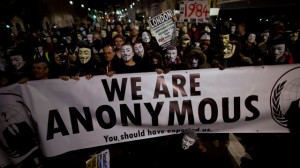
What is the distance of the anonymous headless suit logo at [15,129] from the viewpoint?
12.0 ft

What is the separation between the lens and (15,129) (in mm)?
3684

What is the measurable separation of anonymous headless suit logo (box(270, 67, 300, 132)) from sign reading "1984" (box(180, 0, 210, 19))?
4631 millimetres

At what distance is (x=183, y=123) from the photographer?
3.82m

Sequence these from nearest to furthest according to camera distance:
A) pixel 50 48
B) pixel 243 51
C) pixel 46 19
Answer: pixel 243 51 < pixel 50 48 < pixel 46 19

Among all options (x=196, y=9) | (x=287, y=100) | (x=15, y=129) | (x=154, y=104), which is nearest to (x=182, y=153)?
(x=154, y=104)

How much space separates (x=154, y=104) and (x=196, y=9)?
4.92 metres

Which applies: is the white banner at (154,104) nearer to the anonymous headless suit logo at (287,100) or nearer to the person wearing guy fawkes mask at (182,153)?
the anonymous headless suit logo at (287,100)

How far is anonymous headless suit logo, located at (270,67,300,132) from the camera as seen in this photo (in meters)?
3.64

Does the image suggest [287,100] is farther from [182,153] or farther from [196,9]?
[196,9]

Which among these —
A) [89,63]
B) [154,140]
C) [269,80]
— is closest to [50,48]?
[89,63]

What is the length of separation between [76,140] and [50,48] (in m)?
6.71

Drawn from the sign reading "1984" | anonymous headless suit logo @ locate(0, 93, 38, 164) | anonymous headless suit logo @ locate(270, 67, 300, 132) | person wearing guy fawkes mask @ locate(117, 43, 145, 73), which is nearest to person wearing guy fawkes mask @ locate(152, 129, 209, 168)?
anonymous headless suit logo @ locate(270, 67, 300, 132)

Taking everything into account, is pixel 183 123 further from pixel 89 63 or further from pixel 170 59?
pixel 89 63

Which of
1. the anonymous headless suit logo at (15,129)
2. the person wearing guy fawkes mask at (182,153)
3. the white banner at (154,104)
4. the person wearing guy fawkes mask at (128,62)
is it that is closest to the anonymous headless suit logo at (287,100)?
the white banner at (154,104)
